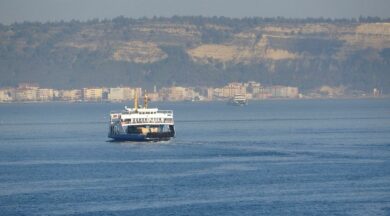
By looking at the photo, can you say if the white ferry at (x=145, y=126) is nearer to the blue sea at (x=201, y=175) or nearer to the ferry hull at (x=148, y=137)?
the ferry hull at (x=148, y=137)

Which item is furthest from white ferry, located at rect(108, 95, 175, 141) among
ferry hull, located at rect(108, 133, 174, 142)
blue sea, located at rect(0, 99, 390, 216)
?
blue sea, located at rect(0, 99, 390, 216)

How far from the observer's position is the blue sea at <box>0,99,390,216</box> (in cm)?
6016

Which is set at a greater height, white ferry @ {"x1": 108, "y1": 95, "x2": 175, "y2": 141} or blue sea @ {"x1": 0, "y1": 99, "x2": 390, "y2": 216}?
white ferry @ {"x1": 108, "y1": 95, "x2": 175, "y2": 141}

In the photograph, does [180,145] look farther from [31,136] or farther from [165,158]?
[31,136]

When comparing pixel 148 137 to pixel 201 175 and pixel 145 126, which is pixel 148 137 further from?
pixel 201 175

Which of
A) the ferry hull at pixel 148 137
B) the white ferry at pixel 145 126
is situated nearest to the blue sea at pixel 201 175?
the ferry hull at pixel 148 137

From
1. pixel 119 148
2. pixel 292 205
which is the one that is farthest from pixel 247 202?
pixel 119 148

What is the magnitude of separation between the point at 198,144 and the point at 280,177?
3116 cm

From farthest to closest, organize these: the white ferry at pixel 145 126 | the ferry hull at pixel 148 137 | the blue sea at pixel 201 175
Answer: the white ferry at pixel 145 126 → the ferry hull at pixel 148 137 → the blue sea at pixel 201 175

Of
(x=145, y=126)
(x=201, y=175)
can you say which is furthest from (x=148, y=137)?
(x=201, y=175)

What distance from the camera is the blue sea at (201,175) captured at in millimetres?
60156

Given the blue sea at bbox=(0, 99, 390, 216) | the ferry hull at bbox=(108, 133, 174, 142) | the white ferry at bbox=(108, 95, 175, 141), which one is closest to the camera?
the blue sea at bbox=(0, 99, 390, 216)

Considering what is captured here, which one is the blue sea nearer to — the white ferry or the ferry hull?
the ferry hull

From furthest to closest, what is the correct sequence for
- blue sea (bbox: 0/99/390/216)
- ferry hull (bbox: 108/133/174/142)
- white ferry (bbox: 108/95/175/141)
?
white ferry (bbox: 108/95/175/141), ferry hull (bbox: 108/133/174/142), blue sea (bbox: 0/99/390/216)
